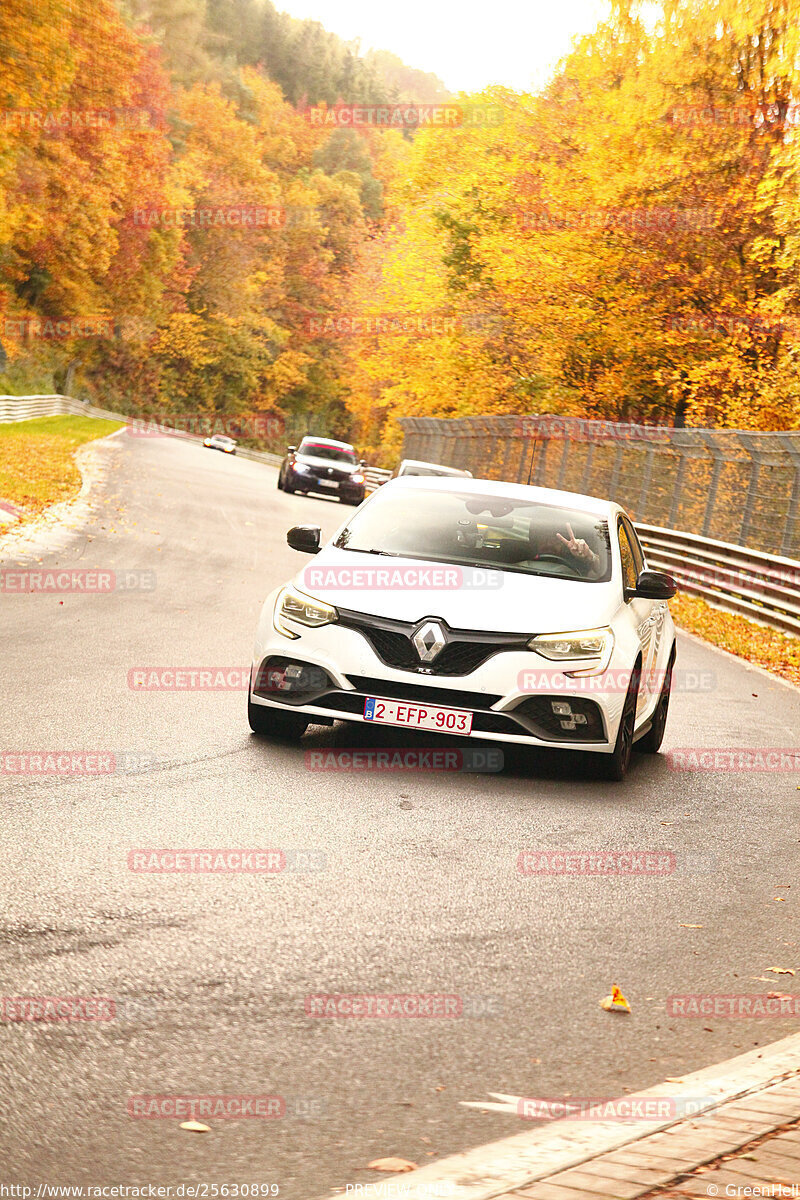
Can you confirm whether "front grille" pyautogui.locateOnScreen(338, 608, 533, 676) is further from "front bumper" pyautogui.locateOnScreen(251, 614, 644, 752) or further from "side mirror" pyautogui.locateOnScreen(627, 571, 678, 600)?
"side mirror" pyautogui.locateOnScreen(627, 571, 678, 600)

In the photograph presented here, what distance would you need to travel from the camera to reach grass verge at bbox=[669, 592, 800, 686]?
16.6 metres

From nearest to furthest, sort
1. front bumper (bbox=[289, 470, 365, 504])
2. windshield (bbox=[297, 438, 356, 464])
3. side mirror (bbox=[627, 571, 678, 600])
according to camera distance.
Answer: side mirror (bbox=[627, 571, 678, 600]) → front bumper (bbox=[289, 470, 365, 504]) → windshield (bbox=[297, 438, 356, 464])

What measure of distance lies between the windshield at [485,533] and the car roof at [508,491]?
0.22 ft

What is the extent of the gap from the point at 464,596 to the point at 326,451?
112 feet

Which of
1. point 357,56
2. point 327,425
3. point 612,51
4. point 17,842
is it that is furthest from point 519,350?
point 357,56

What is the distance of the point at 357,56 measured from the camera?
179250 mm

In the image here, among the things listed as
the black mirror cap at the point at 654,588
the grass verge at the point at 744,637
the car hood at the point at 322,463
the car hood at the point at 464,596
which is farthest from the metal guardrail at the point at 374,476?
the car hood at the point at 464,596

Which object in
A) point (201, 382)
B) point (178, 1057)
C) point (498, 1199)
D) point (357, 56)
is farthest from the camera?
point (357, 56)

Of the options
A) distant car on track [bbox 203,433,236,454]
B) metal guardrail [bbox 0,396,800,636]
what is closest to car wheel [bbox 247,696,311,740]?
metal guardrail [bbox 0,396,800,636]

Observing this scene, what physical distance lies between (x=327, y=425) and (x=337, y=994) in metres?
118

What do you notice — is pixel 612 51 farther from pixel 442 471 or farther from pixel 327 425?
pixel 327 425

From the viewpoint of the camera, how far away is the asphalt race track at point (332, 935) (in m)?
3.79

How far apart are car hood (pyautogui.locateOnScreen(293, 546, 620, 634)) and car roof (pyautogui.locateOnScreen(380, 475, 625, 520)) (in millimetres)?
904

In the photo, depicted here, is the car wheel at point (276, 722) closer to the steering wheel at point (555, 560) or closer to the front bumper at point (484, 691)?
the front bumper at point (484, 691)
